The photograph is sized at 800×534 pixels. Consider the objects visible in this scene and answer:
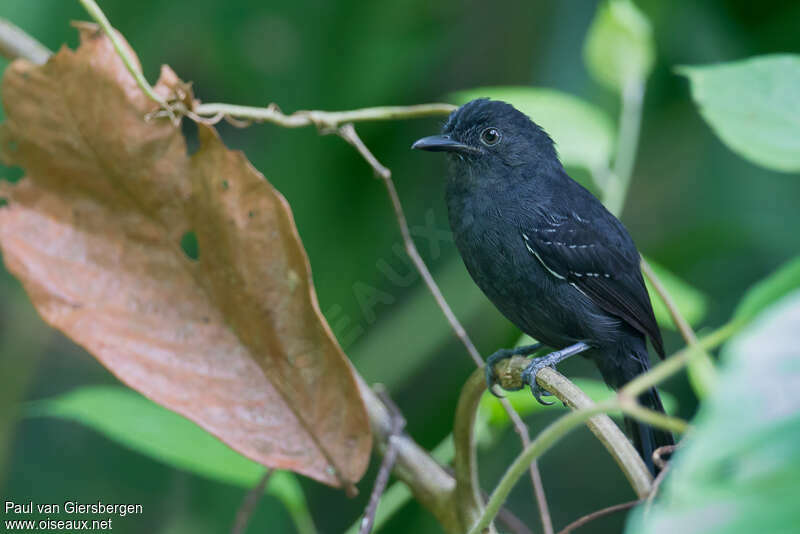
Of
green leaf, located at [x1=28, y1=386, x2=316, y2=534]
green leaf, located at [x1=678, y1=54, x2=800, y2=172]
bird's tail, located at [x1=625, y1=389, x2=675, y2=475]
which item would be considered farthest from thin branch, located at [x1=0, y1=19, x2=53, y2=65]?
bird's tail, located at [x1=625, y1=389, x2=675, y2=475]

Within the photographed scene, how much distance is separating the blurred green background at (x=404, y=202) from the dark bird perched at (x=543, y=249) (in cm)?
114

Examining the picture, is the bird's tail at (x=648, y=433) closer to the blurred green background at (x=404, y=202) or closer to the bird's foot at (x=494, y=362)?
the bird's foot at (x=494, y=362)

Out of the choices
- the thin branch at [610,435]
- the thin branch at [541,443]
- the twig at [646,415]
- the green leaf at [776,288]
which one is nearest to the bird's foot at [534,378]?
the thin branch at [610,435]

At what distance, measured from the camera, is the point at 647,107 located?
441 centimetres

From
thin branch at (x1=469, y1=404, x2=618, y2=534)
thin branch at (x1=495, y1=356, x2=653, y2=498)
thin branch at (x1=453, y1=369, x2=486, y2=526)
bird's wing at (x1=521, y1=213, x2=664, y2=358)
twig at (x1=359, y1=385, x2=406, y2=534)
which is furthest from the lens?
bird's wing at (x1=521, y1=213, x2=664, y2=358)

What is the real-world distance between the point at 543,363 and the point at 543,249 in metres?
0.39

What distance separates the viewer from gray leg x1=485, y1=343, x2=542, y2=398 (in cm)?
228

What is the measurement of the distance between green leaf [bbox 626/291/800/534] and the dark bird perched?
6.30 feet

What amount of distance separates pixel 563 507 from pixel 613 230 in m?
2.24

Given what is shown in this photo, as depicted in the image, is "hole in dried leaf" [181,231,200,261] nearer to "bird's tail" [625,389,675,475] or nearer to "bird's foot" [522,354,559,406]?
"bird's foot" [522,354,559,406]

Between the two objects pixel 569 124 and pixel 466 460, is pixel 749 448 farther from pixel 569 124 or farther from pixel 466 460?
pixel 569 124

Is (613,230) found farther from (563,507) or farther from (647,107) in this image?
(563,507)

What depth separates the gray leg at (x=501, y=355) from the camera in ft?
7.47

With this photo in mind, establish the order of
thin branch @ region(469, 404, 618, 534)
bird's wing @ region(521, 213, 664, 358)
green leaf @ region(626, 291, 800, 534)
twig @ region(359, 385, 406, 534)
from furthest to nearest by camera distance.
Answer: bird's wing @ region(521, 213, 664, 358) → twig @ region(359, 385, 406, 534) → thin branch @ region(469, 404, 618, 534) → green leaf @ region(626, 291, 800, 534)
